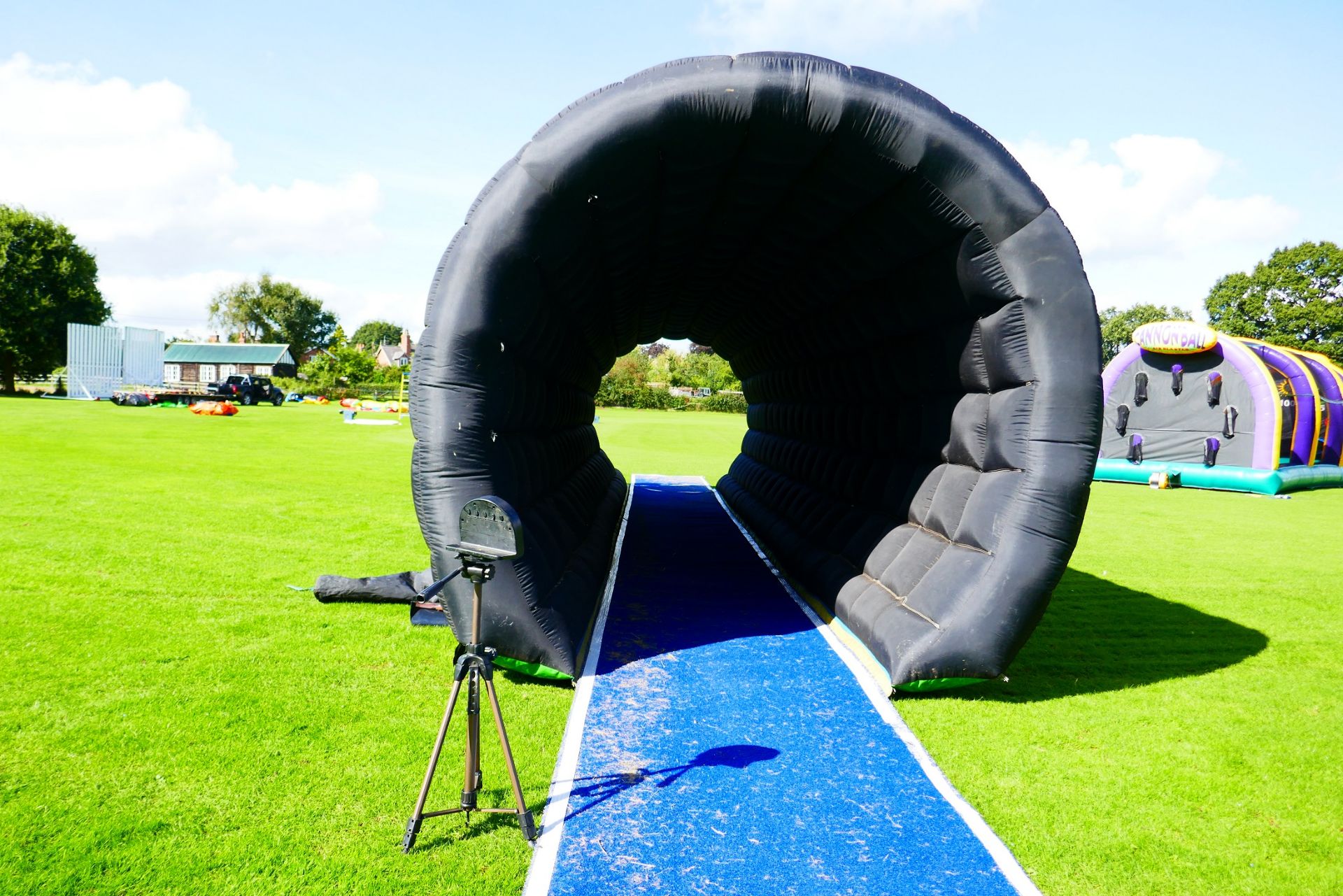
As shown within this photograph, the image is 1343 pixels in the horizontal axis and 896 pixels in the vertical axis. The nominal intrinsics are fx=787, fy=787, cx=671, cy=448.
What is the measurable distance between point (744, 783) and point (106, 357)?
5454 centimetres

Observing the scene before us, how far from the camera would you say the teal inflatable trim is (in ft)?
63.0

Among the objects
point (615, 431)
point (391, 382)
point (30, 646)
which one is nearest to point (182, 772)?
point (30, 646)

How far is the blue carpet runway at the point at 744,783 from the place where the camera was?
3404 mm

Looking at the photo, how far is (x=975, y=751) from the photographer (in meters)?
4.66

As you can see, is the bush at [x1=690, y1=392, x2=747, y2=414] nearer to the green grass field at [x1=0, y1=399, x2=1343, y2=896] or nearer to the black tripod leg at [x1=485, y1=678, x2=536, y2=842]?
the green grass field at [x1=0, y1=399, x2=1343, y2=896]

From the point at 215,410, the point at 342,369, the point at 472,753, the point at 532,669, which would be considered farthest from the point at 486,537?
the point at 342,369

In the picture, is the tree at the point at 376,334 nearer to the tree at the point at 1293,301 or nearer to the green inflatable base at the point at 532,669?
the tree at the point at 1293,301

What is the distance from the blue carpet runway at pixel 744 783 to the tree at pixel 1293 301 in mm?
67433

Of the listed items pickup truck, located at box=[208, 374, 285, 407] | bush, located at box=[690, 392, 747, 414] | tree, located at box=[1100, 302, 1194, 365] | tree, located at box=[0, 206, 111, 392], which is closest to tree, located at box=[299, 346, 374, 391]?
tree, located at box=[0, 206, 111, 392]

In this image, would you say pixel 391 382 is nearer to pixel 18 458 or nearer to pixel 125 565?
pixel 18 458

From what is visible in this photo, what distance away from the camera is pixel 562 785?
4.06 metres

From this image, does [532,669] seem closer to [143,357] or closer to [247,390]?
[247,390]

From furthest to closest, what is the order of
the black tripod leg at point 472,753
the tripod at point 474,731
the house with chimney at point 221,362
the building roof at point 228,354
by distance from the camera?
the house with chimney at point 221,362, the building roof at point 228,354, the black tripod leg at point 472,753, the tripod at point 474,731

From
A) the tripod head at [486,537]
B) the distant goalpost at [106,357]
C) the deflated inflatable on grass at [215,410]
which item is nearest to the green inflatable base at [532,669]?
the tripod head at [486,537]
